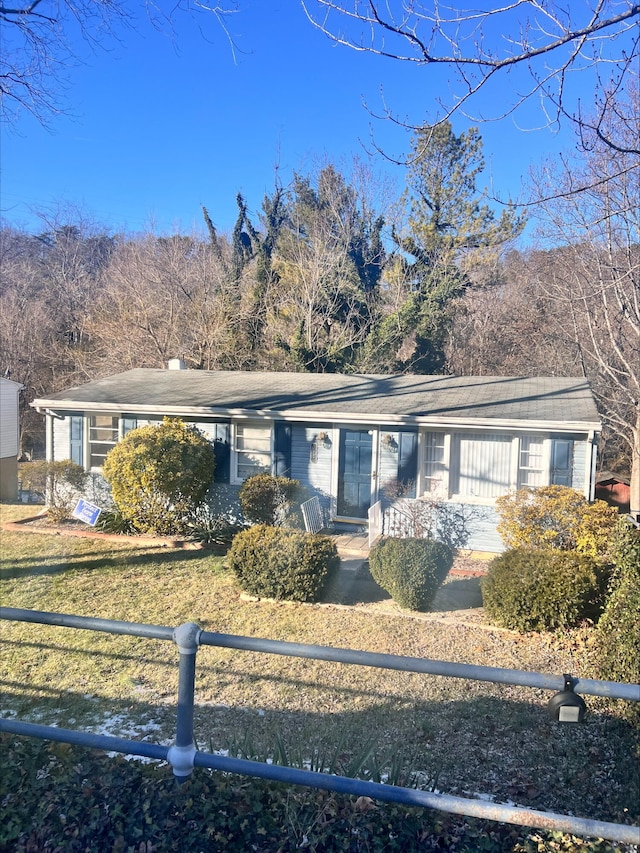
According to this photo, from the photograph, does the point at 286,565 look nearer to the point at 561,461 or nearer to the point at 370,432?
the point at 370,432

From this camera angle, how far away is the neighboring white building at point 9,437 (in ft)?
38.0

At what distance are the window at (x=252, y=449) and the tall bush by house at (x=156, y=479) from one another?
818 millimetres

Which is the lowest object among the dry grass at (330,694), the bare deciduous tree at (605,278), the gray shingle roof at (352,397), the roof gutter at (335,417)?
the dry grass at (330,694)

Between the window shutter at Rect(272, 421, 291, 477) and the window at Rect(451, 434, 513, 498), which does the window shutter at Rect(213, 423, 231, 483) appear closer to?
the window shutter at Rect(272, 421, 291, 477)

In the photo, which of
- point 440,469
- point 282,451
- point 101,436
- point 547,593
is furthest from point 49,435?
point 547,593

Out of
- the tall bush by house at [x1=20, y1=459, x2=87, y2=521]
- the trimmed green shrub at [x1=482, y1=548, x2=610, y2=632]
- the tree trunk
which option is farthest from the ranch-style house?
the trimmed green shrub at [x1=482, y1=548, x2=610, y2=632]

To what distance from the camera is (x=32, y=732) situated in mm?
2199

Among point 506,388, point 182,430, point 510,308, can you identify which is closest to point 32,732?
point 182,430

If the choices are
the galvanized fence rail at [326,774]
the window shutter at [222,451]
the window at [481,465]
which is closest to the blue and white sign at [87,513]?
the window shutter at [222,451]

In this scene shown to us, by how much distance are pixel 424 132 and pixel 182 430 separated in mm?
7755

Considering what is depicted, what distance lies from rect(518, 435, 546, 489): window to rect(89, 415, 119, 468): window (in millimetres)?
7733

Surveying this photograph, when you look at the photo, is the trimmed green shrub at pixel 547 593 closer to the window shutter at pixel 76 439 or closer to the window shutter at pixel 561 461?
the window shutter at pixel 561 461

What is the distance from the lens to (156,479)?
32.7 ft

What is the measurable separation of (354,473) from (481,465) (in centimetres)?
223
